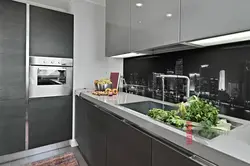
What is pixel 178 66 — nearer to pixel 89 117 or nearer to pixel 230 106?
pixel 230 106

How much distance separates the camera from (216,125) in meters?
0.86

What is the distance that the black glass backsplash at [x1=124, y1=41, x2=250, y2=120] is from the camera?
1.15 meters

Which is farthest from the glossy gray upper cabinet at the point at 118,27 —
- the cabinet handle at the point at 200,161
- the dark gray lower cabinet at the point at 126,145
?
the cabinet handle at the point at 200,161

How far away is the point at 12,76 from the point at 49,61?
51 cm

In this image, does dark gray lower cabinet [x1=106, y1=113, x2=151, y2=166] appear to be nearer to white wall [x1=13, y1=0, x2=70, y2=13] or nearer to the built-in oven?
the built-in oven

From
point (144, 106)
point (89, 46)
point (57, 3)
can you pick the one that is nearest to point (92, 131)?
point (144, 106)

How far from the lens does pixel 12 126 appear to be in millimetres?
2074

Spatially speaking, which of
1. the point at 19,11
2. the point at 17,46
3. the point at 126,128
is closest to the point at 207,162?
the point at 126,128

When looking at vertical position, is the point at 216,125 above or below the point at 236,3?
below

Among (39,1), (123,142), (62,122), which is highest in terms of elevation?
(39,1)

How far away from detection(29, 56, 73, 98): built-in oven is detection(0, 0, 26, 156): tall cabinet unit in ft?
0.44

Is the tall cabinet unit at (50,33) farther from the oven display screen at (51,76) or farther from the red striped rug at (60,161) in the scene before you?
the red striped rug at (60,161)

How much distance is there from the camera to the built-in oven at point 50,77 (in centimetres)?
223

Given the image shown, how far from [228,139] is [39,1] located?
3.02m
